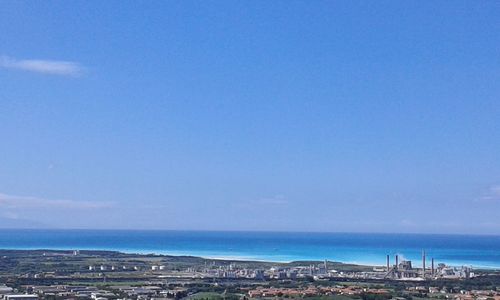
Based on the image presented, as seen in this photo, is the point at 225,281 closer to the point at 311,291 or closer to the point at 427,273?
the point at 311,291

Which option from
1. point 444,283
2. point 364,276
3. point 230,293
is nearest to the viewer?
point 230,293

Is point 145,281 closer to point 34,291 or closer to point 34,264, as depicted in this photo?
point 34,291

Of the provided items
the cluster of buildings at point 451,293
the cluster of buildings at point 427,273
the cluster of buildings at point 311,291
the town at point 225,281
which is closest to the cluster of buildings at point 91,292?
the town at point 225,281

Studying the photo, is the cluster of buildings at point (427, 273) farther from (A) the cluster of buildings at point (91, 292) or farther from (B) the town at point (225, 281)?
(A) the cluster of buildings at point (91, 292)

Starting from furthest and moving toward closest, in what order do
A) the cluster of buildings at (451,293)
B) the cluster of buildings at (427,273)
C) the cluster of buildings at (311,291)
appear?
the cluster of buildings at (427,273) < the cluster of buildings at (311,291) < the cluster of buildings at (451,293)

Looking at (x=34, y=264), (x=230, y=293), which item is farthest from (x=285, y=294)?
(x=34, y=264)

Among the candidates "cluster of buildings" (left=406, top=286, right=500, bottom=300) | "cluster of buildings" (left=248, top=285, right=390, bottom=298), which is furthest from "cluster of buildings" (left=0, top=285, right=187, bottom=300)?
"cluster of buildings" (left=406, top=286, right=500, bottom=300)

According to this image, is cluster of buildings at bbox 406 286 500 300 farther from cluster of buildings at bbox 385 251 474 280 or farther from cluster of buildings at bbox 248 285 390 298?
cluster of buildings at bbox 385 251 474 280

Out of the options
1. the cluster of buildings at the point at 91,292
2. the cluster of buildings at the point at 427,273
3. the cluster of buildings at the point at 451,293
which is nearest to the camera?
the cluster of buildings at the point at 91,292
